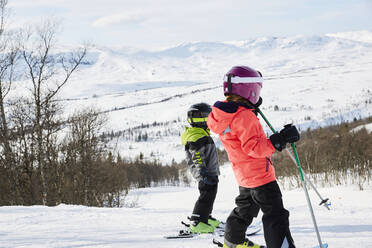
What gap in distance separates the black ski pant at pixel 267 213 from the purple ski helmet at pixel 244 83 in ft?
2.66

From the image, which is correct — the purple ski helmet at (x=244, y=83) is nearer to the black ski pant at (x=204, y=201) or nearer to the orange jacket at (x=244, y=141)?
the orange jacket at (x=244, y=141)

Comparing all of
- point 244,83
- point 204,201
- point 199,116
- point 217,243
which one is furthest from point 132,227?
point 244,83

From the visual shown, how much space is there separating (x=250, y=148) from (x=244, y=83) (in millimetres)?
605

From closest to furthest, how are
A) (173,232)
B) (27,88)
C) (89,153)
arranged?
(173,232)
(27,88)
(89,153)

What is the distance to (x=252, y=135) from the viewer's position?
2.63m

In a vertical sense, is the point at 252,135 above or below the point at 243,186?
above

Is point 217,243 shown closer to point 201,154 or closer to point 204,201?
point 204,201

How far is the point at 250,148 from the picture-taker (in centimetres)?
261

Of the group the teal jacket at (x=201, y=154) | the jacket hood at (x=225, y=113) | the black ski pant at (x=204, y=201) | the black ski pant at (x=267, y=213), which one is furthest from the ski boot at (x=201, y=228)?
the jacket hood at (x=225, y=113)

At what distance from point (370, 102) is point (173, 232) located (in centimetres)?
14186

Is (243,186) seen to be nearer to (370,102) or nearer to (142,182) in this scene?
(142,182)

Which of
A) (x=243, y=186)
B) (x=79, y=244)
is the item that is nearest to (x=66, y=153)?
(x=79, y=244)

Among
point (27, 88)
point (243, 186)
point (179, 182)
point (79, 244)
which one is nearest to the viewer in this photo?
point (243, 186)

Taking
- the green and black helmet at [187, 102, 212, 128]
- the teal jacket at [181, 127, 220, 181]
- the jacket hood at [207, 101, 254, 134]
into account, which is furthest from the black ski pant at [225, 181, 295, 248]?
the green and black helmet at [187, 102, 212, 128]
